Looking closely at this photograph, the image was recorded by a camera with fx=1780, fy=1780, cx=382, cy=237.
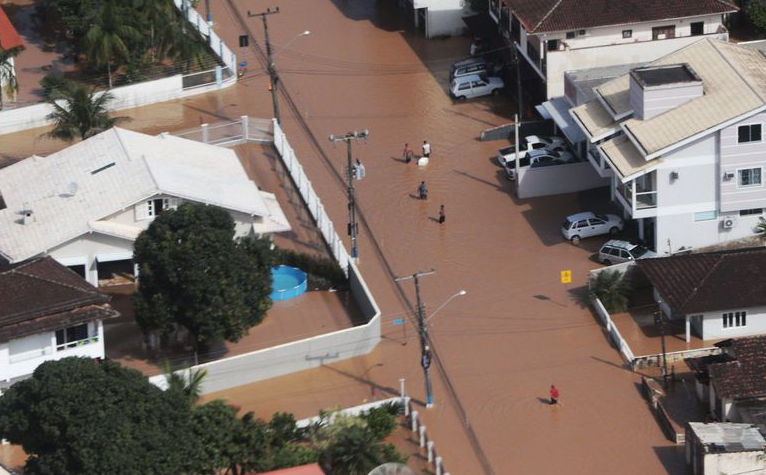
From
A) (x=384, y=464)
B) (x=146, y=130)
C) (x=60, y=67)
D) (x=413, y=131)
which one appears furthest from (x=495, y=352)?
(x=60, y=67)

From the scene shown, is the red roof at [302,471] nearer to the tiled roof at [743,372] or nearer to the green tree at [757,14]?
the tiled roof at [743,372]

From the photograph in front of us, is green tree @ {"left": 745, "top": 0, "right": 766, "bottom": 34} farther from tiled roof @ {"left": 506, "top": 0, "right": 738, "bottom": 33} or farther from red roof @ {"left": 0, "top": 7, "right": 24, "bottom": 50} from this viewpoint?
red roof @ {"left": 0, "top": 7, "right": 24, "bottom": 50}

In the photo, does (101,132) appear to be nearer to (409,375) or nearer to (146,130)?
(146,130)

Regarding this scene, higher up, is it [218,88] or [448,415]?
[218,88]

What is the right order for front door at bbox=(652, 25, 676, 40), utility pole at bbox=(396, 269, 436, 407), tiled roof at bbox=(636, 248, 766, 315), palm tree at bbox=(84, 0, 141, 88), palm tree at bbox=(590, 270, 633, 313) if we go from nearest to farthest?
1. utility pole at bbox=(396, 269, 436, 407)
2. tiled roof at bbox=(636, 248, 766, 315)
3. palm tree at bbox=(590, 270, 633, 313)
4. front door at bbox=(652, 25, 676, 40)
5. palm tree at bbox=(84, 0, 141, 88)

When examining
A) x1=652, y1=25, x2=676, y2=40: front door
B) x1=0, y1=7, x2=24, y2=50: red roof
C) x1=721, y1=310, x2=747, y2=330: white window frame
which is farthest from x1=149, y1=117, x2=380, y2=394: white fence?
x1=0, y1=7, x2=24, y2=50: red roof

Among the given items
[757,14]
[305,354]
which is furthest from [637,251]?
[757,14]
